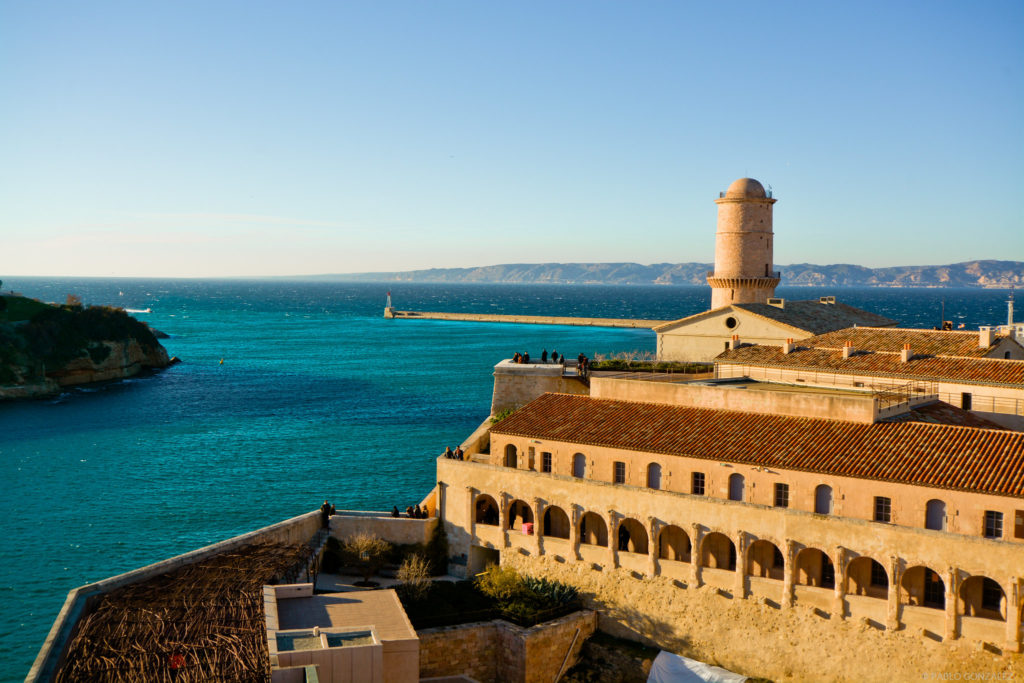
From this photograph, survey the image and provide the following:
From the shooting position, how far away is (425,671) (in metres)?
29.2

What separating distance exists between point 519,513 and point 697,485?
28.5ft

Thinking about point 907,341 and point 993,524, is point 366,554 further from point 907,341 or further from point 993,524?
point 907,341

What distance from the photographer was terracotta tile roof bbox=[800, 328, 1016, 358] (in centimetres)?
4019

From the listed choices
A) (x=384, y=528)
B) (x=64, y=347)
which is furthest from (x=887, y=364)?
(x=64, y=347)

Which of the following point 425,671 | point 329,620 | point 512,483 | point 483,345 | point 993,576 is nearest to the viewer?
point 993,576

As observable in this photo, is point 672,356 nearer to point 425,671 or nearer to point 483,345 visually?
point 425,671

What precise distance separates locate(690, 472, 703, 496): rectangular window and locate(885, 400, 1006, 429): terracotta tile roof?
22.9 feet

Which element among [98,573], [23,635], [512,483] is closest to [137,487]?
[98,573]

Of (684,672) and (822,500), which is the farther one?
(684,672)

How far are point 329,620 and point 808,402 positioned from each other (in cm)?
1860

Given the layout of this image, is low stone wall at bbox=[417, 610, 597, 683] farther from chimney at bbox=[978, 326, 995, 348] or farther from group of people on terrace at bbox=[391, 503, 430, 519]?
chimney at bbox=[978, 326, 995, 348]

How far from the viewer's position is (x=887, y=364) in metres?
38.6

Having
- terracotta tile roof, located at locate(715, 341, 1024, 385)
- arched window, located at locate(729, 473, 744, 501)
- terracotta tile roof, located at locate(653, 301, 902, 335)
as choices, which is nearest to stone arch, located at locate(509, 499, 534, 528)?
arched window, located at locate(729, 473, 744, 501)

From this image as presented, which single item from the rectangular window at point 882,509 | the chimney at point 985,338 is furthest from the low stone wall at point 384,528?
the chimney at point 985,338
